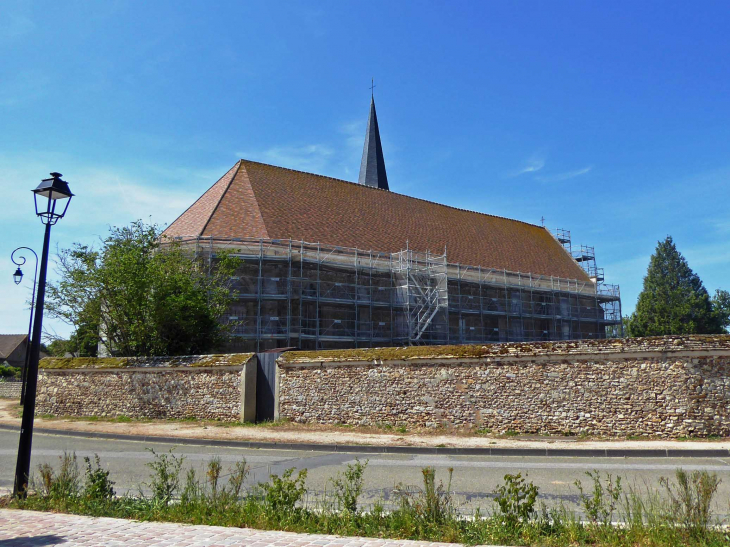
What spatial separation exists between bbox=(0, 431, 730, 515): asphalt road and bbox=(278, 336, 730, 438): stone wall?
2111mm

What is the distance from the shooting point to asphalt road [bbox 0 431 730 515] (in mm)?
6997

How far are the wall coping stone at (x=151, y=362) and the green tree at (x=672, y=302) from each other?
42.5 m

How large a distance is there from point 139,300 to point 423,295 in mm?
14218

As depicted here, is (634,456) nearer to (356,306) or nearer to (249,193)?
(356,306)

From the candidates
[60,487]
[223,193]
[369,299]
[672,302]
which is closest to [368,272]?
[369,299]

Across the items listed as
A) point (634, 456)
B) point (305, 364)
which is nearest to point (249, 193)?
point (305, 364)

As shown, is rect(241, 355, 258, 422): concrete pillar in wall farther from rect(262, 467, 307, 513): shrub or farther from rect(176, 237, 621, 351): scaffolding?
rect(262, 467, 307, 513): shrub

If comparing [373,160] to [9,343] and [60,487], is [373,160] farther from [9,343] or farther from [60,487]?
[9,343]

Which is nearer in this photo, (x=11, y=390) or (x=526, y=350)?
(x=526, y=350)

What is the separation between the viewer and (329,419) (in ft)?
48.4

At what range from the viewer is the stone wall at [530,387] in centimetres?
1143

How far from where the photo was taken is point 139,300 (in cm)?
1864

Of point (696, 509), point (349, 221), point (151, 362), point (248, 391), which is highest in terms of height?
point (349, 221)

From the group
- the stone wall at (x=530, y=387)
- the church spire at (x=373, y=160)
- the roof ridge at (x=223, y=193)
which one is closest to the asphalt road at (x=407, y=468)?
the stone wall at (x=530, y=387)
